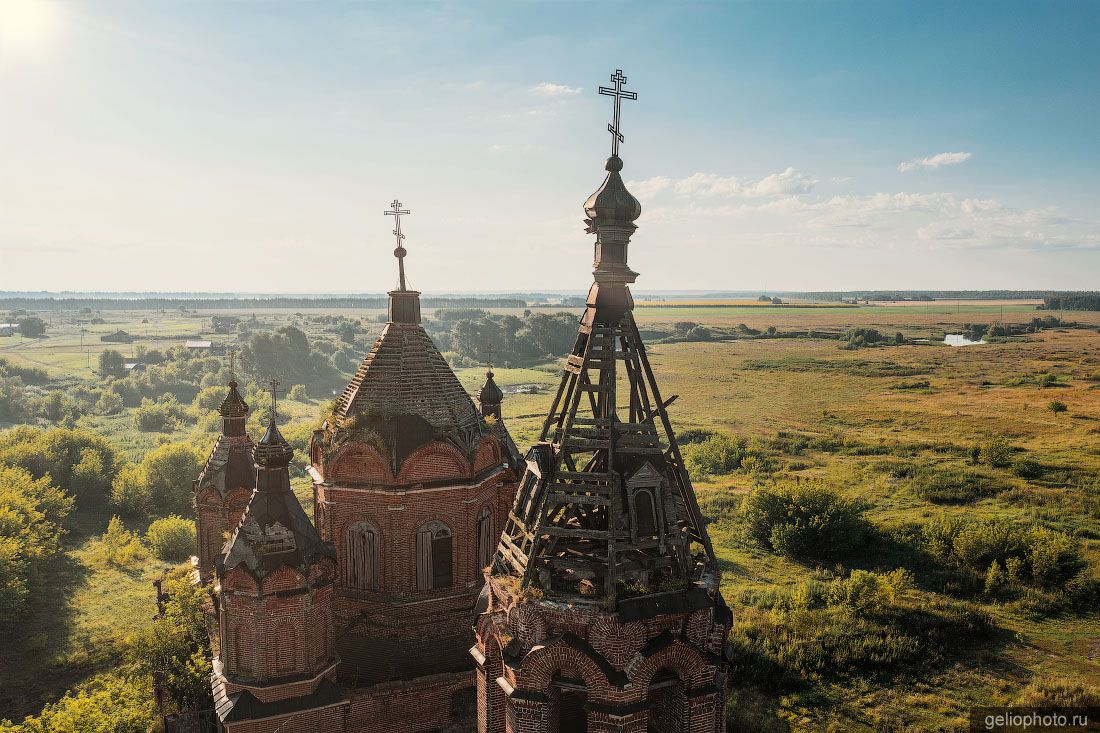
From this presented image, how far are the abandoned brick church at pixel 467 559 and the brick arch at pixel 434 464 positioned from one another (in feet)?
0.18

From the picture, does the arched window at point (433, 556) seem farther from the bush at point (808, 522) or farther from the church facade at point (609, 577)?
the bush at point (808, 522)

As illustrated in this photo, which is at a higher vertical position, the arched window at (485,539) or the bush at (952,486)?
the arched window at (485,539)

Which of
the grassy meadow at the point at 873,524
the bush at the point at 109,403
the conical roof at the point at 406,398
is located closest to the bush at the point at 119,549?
the grassy meadow at the point at 873,524

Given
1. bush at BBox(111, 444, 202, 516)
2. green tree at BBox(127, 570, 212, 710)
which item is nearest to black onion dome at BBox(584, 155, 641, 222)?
green tree at BBox(127, 570, 212, 710)

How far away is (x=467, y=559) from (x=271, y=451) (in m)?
5.80

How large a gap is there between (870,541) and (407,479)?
2918 cm

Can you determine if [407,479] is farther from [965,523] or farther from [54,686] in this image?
[965,523]

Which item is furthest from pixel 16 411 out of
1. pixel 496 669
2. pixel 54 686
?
pixel 496 669

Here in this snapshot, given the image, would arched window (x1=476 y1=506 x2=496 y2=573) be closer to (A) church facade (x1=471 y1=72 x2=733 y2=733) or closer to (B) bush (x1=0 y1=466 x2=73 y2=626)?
(A) church facade (x1=471 y1=72 x2=733 y2=733)

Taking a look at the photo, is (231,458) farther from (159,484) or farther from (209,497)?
(159,484)

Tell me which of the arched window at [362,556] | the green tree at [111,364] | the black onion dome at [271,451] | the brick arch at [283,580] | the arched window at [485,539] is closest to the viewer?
the brick arch at [283,580]

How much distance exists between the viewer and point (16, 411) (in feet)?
258

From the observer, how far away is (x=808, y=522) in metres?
34.0

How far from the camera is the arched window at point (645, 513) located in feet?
36.6
